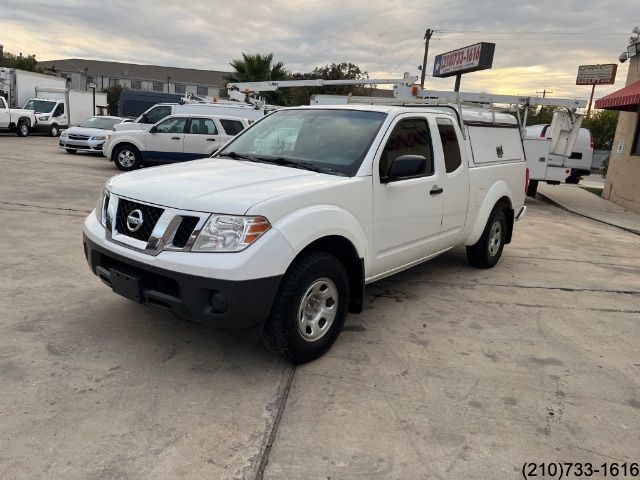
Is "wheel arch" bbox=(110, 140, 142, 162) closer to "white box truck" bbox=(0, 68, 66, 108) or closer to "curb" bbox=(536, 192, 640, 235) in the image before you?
"curb" bbox=(536, 192, 640, 235)

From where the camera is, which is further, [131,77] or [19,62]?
[131,77]

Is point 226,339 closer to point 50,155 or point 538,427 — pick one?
A: point 538,427

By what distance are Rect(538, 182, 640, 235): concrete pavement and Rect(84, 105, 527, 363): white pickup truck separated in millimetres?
7661

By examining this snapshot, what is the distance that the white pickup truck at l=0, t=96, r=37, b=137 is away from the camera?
2358cm

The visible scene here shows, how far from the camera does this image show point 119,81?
7988 cm

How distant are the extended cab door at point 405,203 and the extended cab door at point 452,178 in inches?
4.8

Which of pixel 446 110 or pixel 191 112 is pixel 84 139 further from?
pixel 446 110

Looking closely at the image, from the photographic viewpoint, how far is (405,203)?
4.24 meters

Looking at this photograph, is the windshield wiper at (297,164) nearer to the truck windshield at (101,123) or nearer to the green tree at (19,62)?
the truck windshield at (101,123)

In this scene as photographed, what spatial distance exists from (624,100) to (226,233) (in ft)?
43.3

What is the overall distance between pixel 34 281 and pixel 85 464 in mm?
2841

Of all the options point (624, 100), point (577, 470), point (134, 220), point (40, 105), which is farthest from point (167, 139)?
point (40, 105)

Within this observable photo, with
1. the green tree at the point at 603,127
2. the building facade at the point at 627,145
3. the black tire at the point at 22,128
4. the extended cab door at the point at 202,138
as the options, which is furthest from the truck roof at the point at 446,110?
the green tree at the point at 603,127

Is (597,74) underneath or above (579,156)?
above
